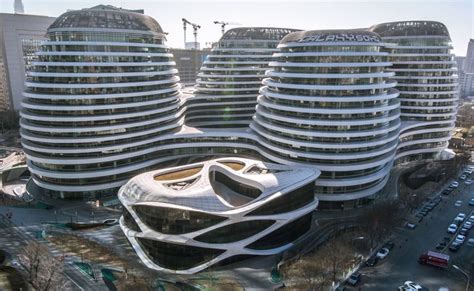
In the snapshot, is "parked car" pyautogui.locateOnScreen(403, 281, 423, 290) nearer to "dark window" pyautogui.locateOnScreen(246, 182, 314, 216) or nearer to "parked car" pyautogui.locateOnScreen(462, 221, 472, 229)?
"dark window" pyautogui.locateOnScreen(246, 182, 314, 216)

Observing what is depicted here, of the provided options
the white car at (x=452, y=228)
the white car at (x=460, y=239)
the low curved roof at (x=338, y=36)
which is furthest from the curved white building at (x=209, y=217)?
the low curved roof at (x=338, y=36)

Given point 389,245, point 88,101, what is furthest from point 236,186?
point 88,101

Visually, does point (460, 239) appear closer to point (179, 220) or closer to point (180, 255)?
point (180, 255)

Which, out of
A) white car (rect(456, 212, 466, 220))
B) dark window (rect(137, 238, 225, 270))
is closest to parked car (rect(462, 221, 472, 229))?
white car (rect(456, 212, 466, 220))

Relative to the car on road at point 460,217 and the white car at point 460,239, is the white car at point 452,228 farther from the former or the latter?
the car on road at point 460,217

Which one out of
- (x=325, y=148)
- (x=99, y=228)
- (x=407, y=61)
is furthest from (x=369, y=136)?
(x=99, y=228)
